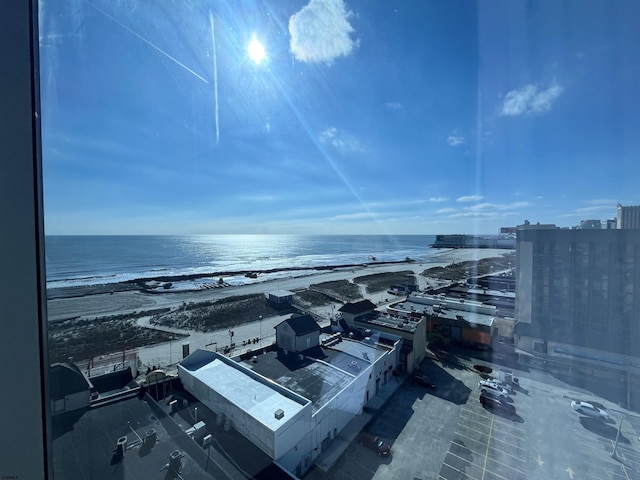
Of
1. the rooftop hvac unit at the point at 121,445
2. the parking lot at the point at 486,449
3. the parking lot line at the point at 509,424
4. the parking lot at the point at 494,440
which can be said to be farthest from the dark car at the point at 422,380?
the rooftop hvac unit at the point at 121,445

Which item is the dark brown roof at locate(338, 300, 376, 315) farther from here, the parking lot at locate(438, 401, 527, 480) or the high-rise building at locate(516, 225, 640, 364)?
the high-rise building at locate(516, 225, 640, 364)

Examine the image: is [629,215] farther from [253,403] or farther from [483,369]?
[483,369]

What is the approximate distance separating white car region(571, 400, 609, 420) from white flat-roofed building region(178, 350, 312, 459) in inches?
221

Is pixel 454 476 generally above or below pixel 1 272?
below

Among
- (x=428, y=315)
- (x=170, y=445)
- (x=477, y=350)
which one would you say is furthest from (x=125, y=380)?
(x=477, y=350)

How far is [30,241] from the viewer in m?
0.64

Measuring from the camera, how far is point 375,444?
14.7 feet

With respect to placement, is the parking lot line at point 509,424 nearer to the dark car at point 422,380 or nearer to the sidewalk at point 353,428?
the dark car at point 422,380

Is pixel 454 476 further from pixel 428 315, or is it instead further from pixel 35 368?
pixel 428 315

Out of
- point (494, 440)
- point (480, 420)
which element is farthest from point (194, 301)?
point (494, 440)

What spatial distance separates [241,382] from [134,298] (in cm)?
1446

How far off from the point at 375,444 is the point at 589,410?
4.41 meters

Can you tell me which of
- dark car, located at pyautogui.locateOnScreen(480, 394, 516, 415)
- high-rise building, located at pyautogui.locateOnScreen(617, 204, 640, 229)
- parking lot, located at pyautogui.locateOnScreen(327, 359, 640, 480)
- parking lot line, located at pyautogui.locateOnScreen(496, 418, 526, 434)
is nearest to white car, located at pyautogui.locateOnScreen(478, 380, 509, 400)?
dark car, located at pyautogui.locateOnScreen(480, 394, 516, 415)

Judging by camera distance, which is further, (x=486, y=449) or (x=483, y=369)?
(x=483, y=369)
